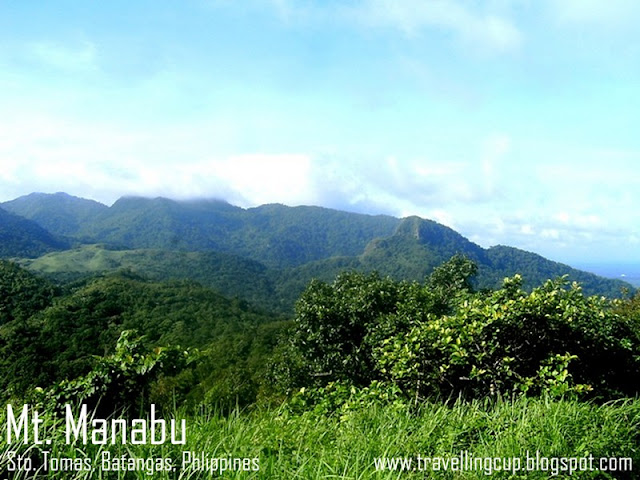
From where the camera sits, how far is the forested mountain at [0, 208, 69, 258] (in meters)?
144

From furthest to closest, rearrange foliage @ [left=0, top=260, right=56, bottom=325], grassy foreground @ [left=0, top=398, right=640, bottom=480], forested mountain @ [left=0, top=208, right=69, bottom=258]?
forested mountain @ [left=0, top=208, right=69, bottom=258] → foliage @ [left=0, top=260, right=56, bottom=325] → grassy foreground @ [left=0, top=398, right=640, bottom=480]

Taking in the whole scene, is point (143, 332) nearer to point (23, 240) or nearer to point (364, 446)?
point (364, 446)

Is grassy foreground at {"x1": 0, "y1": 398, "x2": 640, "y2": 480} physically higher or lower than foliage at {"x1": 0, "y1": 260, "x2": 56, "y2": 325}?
higher

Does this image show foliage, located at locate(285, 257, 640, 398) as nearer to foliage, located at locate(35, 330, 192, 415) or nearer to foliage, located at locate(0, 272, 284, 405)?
foliage, located at locate(35, 330, 192, 415)

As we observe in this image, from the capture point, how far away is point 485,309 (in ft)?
19.9

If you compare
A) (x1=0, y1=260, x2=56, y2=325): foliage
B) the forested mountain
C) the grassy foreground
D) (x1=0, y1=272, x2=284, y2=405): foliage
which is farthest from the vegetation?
the forested mountain

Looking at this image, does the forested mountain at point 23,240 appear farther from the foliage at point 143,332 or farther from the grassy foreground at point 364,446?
the grassy foreground at point 364,446

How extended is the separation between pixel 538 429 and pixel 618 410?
44.2 inches

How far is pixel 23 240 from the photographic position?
509 ft

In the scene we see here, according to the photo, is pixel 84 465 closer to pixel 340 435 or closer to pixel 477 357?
pixel 340 435

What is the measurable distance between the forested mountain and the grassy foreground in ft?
545

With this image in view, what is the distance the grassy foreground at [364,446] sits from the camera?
2.60 meters

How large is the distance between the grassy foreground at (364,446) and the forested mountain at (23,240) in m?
166

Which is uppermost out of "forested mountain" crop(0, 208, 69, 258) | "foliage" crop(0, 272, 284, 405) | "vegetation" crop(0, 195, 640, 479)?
"forested mountain" crop(0, 208, 69, 258)
